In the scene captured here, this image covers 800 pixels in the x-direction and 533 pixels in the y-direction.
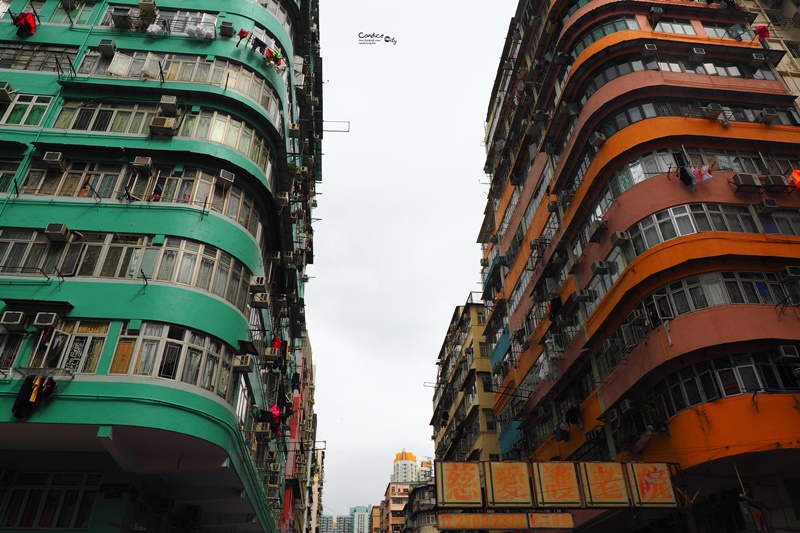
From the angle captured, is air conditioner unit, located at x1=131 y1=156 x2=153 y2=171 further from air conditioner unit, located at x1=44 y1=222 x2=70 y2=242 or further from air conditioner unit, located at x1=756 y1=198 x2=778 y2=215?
air conditioner unit, located at x1=756 y1=198 x2=778 y2=215

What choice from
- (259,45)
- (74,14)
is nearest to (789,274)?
(259,45)

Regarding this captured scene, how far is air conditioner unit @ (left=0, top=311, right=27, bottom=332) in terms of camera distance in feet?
48.2

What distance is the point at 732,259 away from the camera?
18281 millimetres

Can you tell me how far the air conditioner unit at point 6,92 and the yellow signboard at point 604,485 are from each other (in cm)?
2240

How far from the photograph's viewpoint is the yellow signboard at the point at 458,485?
15.9 meters

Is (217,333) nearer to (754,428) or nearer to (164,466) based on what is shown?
(164,466)

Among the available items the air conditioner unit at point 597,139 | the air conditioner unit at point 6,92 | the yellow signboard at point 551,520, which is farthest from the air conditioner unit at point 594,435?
the air conditioner unit at point 6,92

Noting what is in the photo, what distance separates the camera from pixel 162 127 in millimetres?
18453

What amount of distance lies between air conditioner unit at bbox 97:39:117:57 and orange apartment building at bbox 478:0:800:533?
745 inches

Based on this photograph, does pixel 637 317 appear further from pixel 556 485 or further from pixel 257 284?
pixel 257 284

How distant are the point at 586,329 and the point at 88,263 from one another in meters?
18.6

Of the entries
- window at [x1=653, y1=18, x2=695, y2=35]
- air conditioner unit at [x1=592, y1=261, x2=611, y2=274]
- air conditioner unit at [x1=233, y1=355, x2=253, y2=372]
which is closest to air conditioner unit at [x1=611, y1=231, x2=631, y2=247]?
air conditioner unit at [x1=592, y1=261, x2=611, y2=274]

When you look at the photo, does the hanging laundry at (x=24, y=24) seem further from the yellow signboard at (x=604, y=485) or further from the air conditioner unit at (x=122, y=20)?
the yellow signboard at (x=604, y=485)

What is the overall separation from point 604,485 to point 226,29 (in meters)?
20.8
